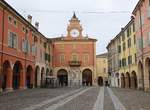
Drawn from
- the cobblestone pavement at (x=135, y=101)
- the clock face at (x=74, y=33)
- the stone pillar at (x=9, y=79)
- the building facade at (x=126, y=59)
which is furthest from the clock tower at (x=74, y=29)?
the cobblestone pavement at (x=135, y=101)

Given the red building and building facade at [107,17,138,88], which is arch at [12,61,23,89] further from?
the red building

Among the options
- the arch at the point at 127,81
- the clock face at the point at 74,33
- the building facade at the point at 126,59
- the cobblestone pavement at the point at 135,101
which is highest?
the clock face at the point at 74,33

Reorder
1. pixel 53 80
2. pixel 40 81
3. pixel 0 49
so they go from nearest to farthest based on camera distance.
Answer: pixel 0 49, pixel 40 81, pixel 53 80

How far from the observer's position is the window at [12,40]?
32900mm

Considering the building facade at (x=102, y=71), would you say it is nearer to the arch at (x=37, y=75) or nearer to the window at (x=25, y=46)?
the arch at (x=37, y=75)

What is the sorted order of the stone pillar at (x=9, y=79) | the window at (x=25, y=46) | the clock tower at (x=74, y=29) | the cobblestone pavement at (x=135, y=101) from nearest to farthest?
1. the cobblestone pavement at (x=135, y=101)
2. the stone pillar at (x=9, y=79)
3. the window at (x=25, y=46)
4. the clock tower at (x=74, y=29)

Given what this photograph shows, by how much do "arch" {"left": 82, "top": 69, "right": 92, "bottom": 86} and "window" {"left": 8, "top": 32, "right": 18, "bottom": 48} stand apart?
33.5 m

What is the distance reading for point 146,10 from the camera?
32.8 m

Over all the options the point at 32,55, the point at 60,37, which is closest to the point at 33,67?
the point at 32,55

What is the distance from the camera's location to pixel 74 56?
67.5 meters

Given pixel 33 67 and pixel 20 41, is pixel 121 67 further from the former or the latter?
pixel 20 41

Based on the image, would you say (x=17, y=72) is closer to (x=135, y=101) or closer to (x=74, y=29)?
(x=135, y=101)

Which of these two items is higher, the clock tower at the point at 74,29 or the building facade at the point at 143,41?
the clock tower at the point at 74,29

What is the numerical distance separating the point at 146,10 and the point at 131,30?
1270 centimetres
